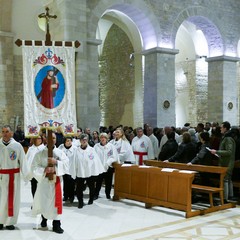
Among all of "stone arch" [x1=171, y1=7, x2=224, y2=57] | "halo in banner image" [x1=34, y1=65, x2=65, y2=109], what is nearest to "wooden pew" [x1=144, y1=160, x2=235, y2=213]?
"halo in banner image" [x1=34, y1=65, x2=65, y2=109]

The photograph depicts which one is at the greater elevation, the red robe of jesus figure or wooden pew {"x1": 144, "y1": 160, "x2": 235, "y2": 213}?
the red robe of jesus figure

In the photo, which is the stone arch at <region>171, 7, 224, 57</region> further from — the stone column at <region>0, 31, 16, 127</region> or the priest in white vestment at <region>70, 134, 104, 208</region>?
the priest in white vestment at <region>70, 134, 104, 208</region>

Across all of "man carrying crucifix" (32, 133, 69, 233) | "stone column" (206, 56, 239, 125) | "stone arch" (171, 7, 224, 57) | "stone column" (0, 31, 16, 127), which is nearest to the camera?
"man carrying crucifix" (32, 133, 69, 233)

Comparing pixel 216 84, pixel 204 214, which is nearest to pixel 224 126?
pixel 204 214

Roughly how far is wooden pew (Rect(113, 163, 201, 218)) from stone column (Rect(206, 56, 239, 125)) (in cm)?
1132

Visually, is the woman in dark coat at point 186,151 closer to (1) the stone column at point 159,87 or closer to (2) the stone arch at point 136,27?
(2) the stone arch at point 136,27

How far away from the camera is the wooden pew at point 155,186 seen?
6.99m

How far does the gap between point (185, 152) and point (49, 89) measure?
358 cm

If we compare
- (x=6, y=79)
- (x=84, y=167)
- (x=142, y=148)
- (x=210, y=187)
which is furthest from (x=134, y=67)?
(x=210, y=187)

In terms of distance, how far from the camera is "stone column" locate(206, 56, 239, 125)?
18.6 metres

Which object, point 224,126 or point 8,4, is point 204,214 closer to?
point 224,126

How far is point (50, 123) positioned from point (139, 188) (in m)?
2.84

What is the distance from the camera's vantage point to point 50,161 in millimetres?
5914

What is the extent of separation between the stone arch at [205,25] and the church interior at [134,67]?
5cm
